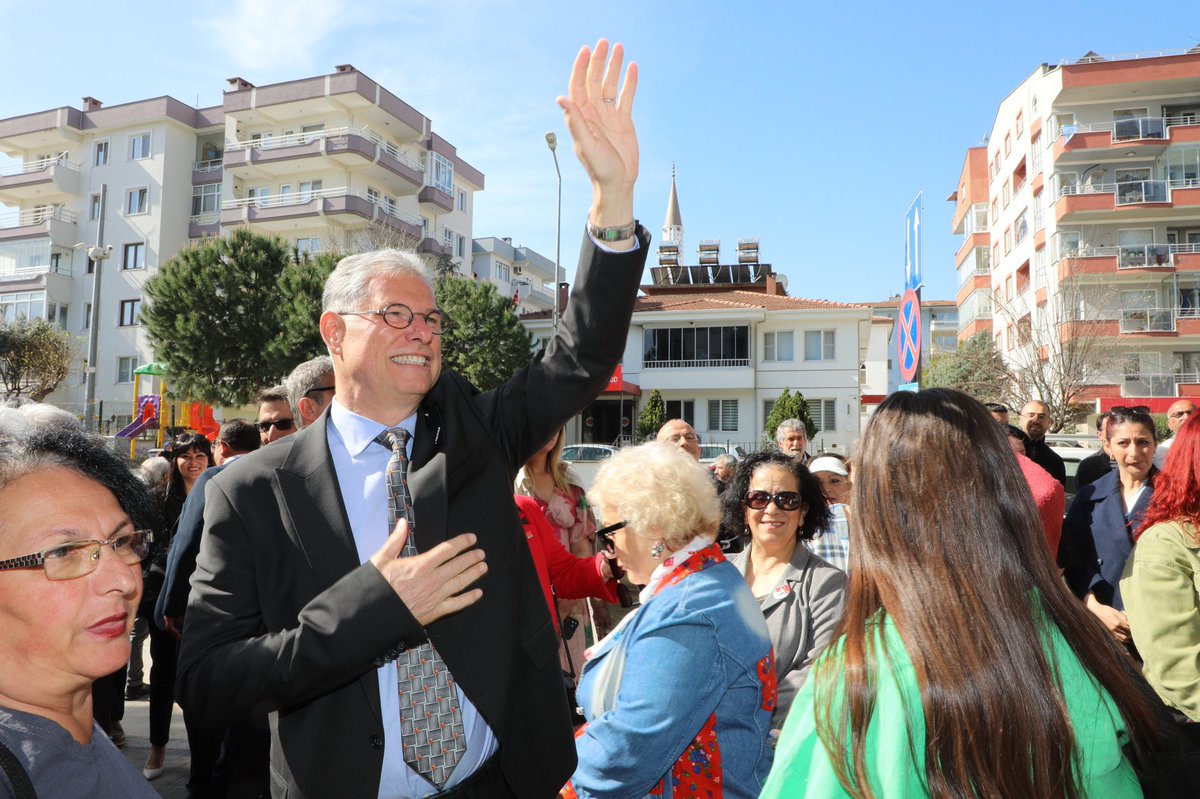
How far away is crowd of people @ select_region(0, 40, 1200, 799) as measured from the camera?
1.46 metres

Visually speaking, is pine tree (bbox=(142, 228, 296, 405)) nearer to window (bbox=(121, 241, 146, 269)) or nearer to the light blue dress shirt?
window (bbox=(121, 241, 146, 269))

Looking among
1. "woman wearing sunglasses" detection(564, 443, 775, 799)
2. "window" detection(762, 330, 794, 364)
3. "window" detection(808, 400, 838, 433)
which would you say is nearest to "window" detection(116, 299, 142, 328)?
"window" detection(762, 330, 794, 364)

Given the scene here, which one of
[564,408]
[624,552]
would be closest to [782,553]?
[624,552]

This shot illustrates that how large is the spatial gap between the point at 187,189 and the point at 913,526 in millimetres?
46559

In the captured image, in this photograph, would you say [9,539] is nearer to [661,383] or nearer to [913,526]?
[913,526]

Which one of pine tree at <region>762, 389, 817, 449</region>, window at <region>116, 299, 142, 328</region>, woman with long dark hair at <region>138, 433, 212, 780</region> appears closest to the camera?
woman with long dark hair at <region>138, 433, 212, 780</region>

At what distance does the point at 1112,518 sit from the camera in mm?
Answer: 4809

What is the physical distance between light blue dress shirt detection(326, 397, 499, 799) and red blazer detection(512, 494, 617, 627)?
1408 millimetres

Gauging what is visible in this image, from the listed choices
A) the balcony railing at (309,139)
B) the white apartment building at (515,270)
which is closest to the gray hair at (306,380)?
the balcony railing at (309,139)

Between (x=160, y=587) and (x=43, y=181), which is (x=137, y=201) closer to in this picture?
(x=43, y=181)

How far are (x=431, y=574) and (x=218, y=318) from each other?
1246 inches

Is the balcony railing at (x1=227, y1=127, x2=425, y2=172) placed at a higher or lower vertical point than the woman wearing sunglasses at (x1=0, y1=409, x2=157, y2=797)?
higher

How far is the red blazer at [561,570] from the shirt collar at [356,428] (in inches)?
53.7

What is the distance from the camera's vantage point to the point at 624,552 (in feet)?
9.89
